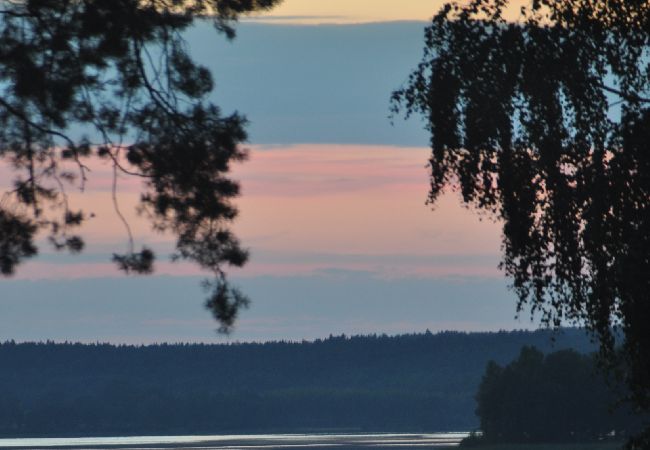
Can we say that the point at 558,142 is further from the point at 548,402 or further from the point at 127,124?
the point at 548,402

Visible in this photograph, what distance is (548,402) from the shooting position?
13775cm

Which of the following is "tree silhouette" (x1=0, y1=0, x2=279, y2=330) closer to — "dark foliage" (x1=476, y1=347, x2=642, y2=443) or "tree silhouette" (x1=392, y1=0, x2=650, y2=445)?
"tree silhouette" (x1=392, y1=0, x2=650, y2=445)

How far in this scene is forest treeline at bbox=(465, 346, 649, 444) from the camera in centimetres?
13512

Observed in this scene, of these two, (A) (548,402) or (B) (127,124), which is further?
(A) (548,402)

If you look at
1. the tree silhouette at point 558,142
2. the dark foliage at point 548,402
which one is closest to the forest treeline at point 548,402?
the dark foliage at point 548,402

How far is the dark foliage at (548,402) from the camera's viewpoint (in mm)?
135250

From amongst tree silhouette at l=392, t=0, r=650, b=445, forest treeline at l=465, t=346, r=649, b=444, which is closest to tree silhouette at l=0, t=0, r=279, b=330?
tree silhouette at l=392, t=0, r=650, b=445

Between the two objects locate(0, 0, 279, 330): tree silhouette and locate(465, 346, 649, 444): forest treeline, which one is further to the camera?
locate(465, 346, 649, 444): forest treeline

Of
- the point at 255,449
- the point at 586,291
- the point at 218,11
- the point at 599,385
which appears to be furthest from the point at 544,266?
the point at 255,449

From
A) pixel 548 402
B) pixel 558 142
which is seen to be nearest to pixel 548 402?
pixel 548 402

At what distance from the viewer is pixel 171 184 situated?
2547cm

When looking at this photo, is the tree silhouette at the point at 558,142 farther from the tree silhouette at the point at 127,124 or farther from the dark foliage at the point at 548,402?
the dark foliage at the point at 548,402

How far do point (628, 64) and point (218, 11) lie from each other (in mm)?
11706

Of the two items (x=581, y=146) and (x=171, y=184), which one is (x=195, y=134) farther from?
(x=581, y=146)
